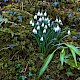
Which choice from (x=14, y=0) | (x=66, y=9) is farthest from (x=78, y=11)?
(x=14, y=0)

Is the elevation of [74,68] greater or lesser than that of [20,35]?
lesser

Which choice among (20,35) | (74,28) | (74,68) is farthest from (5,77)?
(74,28)

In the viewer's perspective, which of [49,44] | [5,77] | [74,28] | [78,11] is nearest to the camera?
[5,77]

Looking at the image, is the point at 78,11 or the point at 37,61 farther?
the point at 78,11

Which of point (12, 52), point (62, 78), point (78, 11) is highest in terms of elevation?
point (78, 11)

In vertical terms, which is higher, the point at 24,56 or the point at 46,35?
the point at 46,35

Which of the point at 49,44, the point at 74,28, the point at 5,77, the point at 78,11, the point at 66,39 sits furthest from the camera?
the point at 78,11

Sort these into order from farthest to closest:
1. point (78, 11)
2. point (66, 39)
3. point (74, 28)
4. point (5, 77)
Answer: point (78, 11), point (74, 28), point (66, 39), point (5, 77)

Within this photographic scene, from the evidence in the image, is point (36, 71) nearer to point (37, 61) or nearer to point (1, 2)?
point (37, 61)

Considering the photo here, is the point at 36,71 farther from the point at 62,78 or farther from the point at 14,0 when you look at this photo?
the point at 14,0
